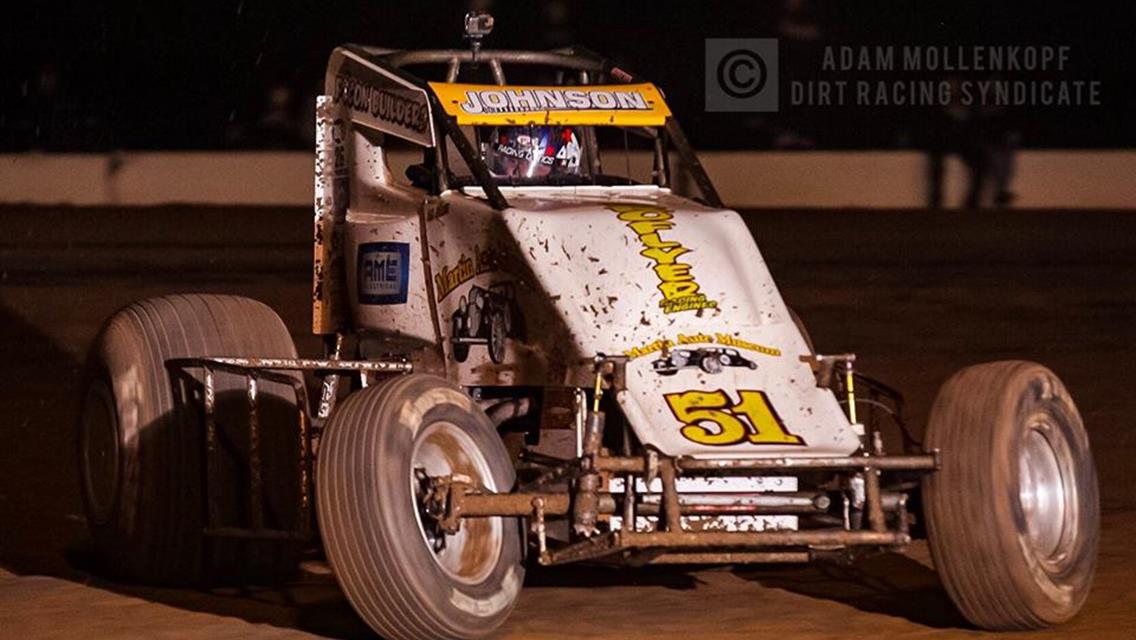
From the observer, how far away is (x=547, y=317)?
7133 mm

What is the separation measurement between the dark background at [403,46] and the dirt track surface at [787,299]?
1913 millimetres

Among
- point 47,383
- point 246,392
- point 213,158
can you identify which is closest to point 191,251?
point 213,158

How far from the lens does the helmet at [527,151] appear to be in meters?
8.19

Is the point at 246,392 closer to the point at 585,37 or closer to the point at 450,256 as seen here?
the point at 450,256

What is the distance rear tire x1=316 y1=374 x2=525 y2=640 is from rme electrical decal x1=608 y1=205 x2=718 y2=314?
906 mm

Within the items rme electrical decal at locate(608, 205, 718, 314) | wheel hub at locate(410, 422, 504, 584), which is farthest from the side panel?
wheel hub at locate(410, 422, 504, 584)

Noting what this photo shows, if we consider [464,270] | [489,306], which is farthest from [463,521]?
[464,270]

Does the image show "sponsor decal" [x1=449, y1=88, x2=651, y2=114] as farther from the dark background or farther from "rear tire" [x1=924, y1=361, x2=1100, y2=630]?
the dark background

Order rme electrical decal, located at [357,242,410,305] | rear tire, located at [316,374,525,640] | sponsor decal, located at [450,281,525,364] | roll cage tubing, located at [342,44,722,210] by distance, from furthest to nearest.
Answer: rme electrical decal, located at [357,242,410,305] → roll cage tubing, located at [342,44,722,210] → sponsor decal, located at [450,281,525,364] → rear tire, located at [316,374,525,640]

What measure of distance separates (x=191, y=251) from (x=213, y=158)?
21.2ft

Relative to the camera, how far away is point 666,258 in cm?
Answer: 720

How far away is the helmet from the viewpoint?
8.19 m

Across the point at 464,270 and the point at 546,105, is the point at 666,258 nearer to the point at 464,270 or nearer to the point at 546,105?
the point at 464,270

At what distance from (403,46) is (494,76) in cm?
2056
